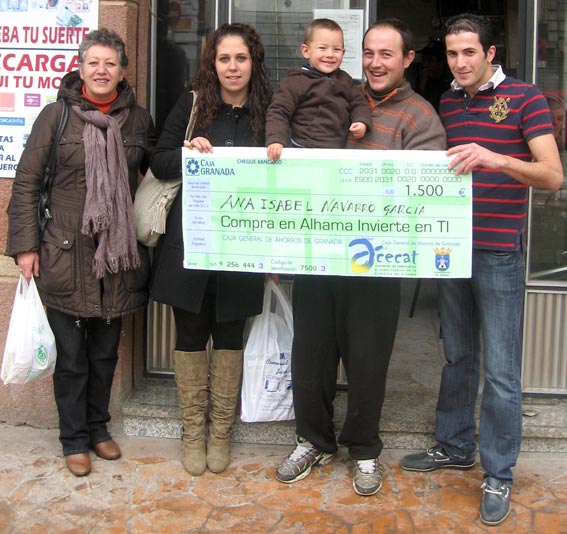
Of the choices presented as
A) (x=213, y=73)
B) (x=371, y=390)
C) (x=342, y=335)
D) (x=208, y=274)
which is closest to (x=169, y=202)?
(x=208, y=274)

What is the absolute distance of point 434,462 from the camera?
12.5 feet

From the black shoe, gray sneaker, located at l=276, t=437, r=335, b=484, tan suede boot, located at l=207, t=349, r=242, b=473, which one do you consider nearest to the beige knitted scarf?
tan suede boot, located at l=207, t=349, r=242, b=473

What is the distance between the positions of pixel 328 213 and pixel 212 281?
0.70 m

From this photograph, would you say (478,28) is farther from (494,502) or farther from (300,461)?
(300,461)

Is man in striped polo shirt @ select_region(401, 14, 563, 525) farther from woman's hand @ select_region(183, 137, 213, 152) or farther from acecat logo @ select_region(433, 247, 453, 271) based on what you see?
woman's hand @ select_region(183, 137, 213, 152)

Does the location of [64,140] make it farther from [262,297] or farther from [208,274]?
[262,297]

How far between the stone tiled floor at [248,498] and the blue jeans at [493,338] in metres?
0.27

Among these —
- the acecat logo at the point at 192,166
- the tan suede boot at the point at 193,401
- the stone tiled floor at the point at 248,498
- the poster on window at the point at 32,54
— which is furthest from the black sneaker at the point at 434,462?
the poster on window at the point at 32,54

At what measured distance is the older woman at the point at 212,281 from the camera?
351 centimetres

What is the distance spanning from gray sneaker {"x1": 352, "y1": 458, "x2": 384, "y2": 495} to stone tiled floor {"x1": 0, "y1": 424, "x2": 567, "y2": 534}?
1.6 inches

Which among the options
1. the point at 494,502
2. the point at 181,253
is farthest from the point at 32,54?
the point at 494,502

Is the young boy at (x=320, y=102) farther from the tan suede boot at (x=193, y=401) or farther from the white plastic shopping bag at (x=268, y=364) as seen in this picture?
the tan suede boot at (x=193, y=401)

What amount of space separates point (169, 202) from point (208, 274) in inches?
15.2

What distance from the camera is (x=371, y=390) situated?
11.6 feet
